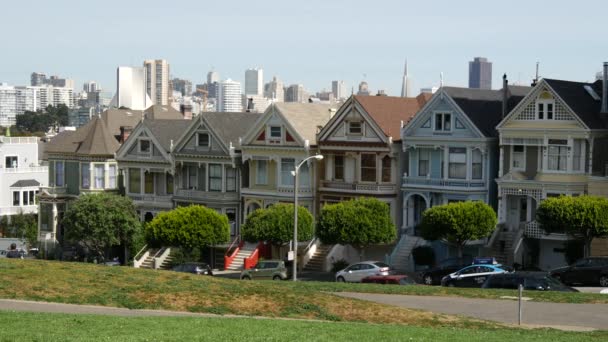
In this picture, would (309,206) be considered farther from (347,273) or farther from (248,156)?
(347,273)

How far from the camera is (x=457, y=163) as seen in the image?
57.6m

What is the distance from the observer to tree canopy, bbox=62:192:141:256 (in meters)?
66.6

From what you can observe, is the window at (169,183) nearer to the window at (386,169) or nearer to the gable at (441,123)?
the window at (386,169)

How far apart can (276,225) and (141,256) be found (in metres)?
11.0

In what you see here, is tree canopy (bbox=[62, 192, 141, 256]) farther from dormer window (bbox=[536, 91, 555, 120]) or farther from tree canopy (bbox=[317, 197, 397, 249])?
dormer window (bbox=[536, 91, 555, 120])

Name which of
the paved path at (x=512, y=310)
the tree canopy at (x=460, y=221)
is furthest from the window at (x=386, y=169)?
the paved path at (x=512, y=310)

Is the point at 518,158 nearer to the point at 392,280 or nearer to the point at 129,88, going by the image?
the point at 392,280

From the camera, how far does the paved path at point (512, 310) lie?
33312 mm

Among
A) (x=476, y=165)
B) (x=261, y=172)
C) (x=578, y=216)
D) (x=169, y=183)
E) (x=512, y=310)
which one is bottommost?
(x=512, y=310)

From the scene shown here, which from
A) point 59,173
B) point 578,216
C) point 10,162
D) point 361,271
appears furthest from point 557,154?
point 10,162

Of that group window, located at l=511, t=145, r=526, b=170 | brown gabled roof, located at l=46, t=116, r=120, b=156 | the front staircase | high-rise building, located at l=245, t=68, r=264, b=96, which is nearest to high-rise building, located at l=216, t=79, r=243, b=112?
high-rise building, located at l=245, t=68, r=264, b=96

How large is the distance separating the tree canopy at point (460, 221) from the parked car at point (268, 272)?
271 inches

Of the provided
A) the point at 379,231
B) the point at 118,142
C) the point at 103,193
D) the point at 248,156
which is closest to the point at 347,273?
the point at 379,231

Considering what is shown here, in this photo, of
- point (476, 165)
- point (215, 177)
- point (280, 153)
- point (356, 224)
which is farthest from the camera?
point (215, 177)
